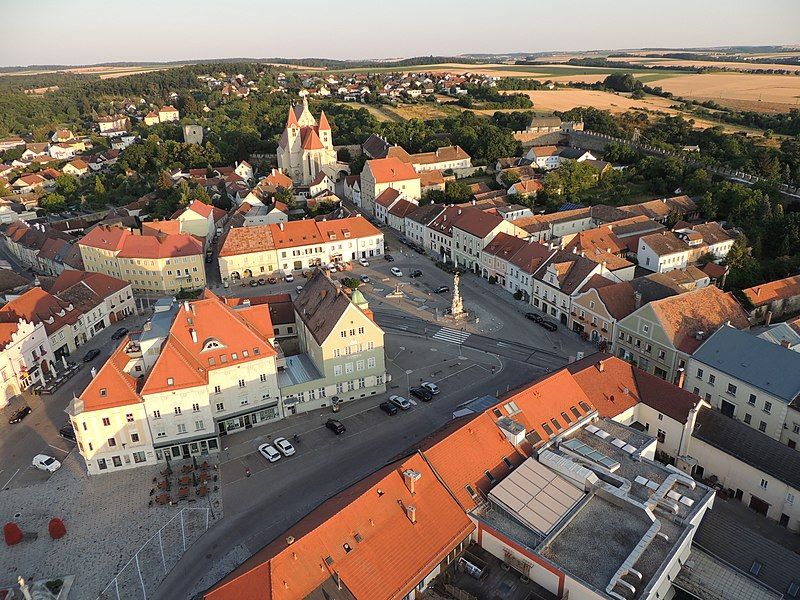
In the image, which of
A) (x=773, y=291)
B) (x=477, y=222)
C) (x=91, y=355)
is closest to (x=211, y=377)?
(x=91, y=355)

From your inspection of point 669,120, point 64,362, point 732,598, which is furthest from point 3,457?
point 669,120

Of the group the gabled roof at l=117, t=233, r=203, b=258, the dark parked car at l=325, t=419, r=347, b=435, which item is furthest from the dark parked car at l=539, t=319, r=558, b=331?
the gabled roof at l=117, t=233, r=203, b=258

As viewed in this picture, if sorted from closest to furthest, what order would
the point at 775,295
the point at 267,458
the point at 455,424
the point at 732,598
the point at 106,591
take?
the point at 732,598 < the point at 106,591 < the point at 455,424 < the point at 267,458 < the point at 775,295

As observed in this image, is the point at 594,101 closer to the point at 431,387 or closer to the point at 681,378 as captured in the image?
the point at 681,378

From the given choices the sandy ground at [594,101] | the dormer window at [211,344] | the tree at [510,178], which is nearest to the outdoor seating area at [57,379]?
the dormer window at [211,344]

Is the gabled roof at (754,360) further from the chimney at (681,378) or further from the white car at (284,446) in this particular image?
Answer: the white car at (284,446)

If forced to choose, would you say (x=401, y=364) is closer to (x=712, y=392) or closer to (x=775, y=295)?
(x=712, y=392)
